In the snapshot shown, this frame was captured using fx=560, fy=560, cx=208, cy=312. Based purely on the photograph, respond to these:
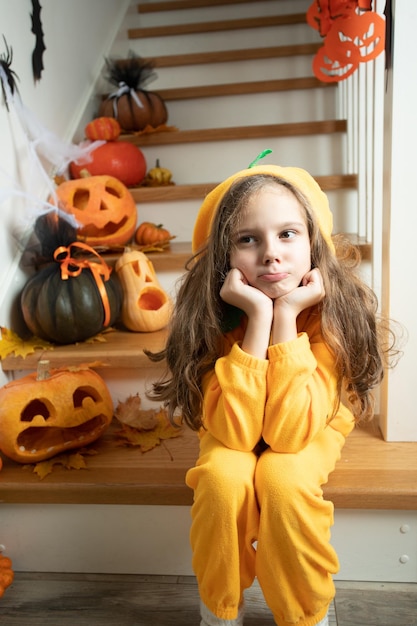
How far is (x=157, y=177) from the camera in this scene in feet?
6.86

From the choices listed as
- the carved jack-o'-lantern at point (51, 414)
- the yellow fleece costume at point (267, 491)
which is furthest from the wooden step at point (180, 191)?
the yellow fleece costume at point (267, 491)

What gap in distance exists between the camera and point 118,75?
225 centimetres

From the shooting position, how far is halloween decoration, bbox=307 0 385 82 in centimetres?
129

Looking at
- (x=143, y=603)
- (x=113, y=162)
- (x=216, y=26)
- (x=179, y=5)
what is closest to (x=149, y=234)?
(x=113, y=162)

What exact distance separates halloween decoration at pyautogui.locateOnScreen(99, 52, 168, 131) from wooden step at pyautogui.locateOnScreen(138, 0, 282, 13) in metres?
0.85

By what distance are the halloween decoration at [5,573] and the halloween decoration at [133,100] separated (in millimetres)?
1662

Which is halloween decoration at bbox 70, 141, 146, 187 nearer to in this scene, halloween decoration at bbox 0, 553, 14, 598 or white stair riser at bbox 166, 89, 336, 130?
white stair riser at bbox 166, 89, 336, 130

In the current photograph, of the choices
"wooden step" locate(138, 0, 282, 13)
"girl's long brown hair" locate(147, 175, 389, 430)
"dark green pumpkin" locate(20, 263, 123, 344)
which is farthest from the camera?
"wooden step" locate(138, 0, 282, 13)

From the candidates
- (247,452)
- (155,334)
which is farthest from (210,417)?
(155,334)

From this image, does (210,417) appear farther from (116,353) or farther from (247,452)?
(116,353)

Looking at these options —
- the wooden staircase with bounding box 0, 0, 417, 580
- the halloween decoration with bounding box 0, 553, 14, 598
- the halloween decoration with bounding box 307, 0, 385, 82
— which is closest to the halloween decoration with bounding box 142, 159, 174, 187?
the wooden staircase with bounding box 0, 0, 417, 580

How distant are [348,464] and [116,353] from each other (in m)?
0.64

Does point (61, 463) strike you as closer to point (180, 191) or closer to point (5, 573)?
point (5, 573)

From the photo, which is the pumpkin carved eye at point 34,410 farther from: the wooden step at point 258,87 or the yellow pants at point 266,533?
the wooden step at point 258,87
